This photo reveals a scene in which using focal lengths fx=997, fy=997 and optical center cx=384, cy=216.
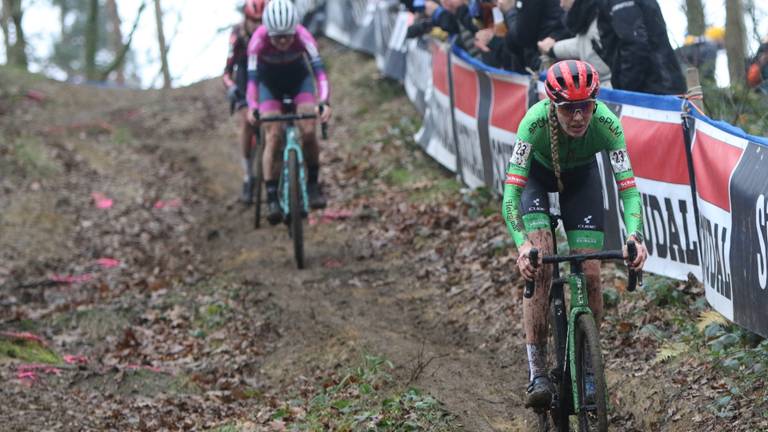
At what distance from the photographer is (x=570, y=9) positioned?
8.70 metres

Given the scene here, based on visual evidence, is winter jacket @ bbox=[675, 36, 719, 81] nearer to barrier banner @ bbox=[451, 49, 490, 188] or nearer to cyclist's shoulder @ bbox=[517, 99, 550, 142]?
barrier banner @ bbox=[451, 49, 490, 188]

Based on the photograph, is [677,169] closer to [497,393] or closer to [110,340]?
[497,393]

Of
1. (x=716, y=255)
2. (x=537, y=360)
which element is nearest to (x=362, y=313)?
(x=537, y=360)

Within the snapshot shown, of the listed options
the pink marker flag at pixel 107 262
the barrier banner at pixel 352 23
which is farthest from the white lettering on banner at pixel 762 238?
the barrier banner at pixel 352 23

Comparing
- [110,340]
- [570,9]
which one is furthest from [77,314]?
[570,9]

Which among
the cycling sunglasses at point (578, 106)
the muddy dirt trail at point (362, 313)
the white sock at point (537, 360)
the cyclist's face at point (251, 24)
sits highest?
the cyclist's face at point (251, 24)

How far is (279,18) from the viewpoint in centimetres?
1047

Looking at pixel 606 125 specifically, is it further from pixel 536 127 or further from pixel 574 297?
pixel 574 297

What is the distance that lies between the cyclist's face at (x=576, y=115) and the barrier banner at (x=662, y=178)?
6.12ft

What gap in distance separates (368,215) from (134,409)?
554cm

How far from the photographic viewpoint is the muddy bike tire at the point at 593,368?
5.09 m

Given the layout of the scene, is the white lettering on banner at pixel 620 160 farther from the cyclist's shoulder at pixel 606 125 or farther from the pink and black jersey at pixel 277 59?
the pink and black jersey at pixel 277 59

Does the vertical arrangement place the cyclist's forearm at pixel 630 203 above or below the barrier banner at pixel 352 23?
below

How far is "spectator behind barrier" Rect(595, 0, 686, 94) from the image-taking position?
803 centimetres
